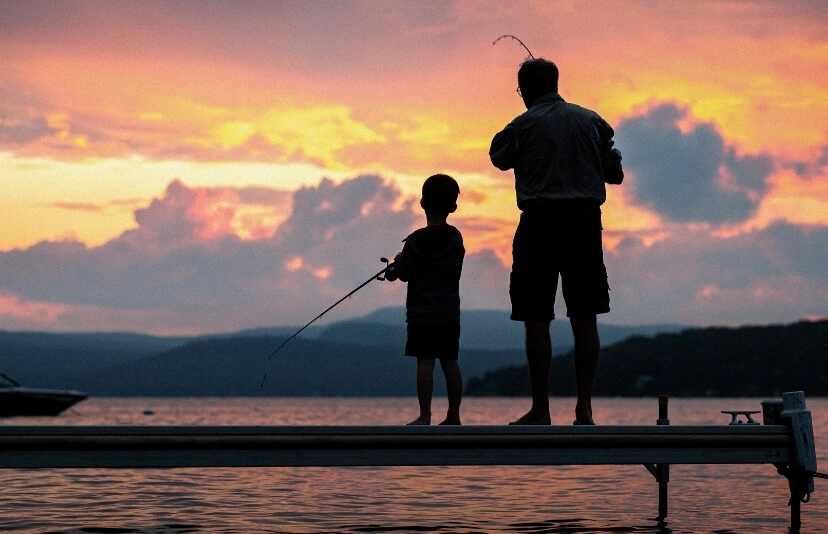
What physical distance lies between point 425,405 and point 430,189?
1.62 metres

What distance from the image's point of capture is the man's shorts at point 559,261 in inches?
303

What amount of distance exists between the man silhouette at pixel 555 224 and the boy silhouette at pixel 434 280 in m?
0.94

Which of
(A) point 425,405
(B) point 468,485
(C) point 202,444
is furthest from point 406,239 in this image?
(B) point 468,485

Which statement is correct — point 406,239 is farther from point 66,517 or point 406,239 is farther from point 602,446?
point 66,517

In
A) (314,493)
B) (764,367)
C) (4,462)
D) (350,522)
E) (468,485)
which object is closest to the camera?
(4,462)

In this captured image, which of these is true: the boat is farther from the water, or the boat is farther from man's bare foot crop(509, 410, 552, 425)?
man's bare foot crop(509, 410, 552, 425)

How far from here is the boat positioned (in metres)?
53.7

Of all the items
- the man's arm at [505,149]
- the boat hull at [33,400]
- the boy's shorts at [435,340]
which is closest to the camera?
the man's arm at [505,149]

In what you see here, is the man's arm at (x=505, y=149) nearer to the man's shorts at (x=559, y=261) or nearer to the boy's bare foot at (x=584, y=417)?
the man's shorts at (x=559, y=261)

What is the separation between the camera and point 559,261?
7.73 metres

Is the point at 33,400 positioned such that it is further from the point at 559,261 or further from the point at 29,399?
the point at 559,261

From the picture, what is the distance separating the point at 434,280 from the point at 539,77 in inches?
69.3

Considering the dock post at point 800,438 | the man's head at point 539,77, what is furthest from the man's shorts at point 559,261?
the dock post at point 800,438

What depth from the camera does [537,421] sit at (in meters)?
7.93
